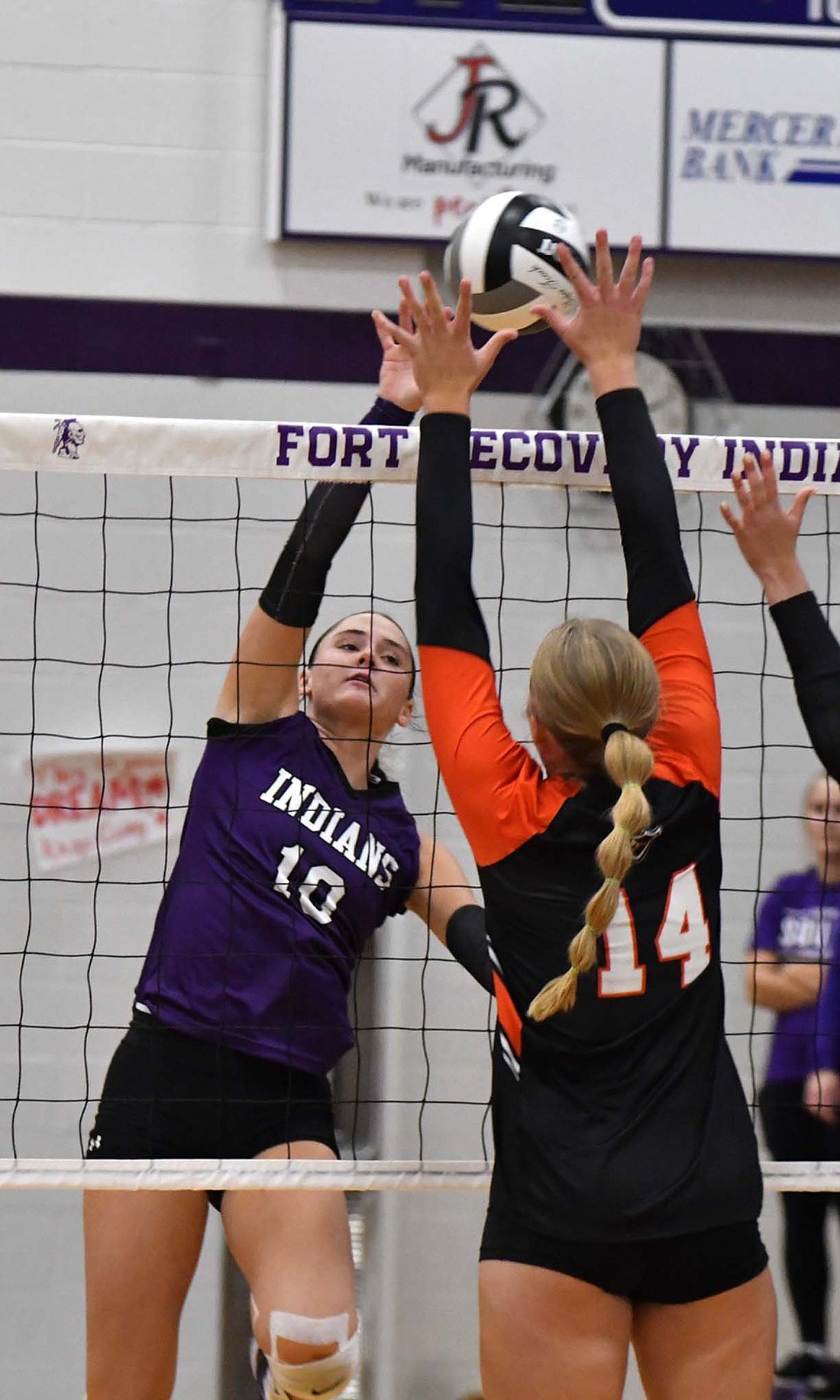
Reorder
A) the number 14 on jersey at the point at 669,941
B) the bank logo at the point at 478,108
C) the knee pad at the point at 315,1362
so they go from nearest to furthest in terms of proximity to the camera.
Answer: the number 14 on jersey at the point at 669,941
the knee pad at the point at 315,1362
the bank logo at the point at 478,108

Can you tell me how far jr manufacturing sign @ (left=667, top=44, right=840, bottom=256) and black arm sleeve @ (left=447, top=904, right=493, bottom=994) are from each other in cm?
260

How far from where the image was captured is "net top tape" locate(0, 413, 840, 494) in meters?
2.73

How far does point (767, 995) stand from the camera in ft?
14.2

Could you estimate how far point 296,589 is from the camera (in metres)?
2.81

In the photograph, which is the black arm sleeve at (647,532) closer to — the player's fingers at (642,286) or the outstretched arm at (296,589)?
the player's fingers at (642,286)

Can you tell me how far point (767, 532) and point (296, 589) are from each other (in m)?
0.85

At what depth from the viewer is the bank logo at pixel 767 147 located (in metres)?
4.74

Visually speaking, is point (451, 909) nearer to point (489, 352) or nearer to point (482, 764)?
point (482, 764)

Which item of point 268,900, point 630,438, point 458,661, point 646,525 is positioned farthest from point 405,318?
point 268,900

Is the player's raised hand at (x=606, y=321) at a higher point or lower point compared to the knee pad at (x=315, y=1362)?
higher

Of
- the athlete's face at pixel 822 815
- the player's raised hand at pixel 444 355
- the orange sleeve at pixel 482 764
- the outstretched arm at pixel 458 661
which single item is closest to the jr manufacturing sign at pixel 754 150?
the athlete's face at pixel 822 815

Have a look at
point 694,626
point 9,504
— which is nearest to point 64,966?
point 9,504

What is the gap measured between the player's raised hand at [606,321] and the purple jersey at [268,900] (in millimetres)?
1024

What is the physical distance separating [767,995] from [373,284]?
2400 millimetres
